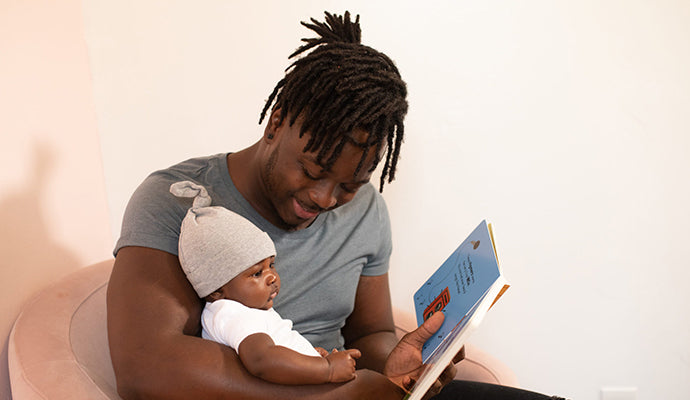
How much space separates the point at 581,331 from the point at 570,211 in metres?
0.48

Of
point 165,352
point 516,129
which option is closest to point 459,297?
point 165,352

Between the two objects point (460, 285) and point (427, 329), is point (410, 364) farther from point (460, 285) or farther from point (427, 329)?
point (460, 285)

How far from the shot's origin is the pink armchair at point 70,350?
3.99ft

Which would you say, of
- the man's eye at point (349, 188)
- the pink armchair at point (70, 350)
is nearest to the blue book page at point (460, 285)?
the man's eye at point (349, 188)

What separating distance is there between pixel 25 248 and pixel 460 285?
1.17m

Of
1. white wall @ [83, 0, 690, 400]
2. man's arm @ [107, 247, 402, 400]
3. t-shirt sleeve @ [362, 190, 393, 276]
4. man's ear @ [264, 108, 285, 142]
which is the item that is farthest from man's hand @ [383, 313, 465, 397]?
white wall @ [83, 0, 690, 400]

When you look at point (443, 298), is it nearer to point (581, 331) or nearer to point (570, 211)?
point (570, 211)

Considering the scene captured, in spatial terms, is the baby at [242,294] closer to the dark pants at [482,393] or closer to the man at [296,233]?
the man at [296,233]

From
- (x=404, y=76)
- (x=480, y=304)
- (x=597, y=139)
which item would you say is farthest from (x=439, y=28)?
(x=480, y=304)

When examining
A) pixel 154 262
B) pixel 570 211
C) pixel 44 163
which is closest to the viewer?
pixel 154 262

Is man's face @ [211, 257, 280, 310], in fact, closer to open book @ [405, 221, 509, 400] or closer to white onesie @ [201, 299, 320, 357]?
white onesie @ [201, 299, 320, 357]

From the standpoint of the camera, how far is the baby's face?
1272 millimetres

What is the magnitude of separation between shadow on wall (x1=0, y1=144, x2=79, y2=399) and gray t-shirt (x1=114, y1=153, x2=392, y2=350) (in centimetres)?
46

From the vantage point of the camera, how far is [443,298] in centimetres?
136
